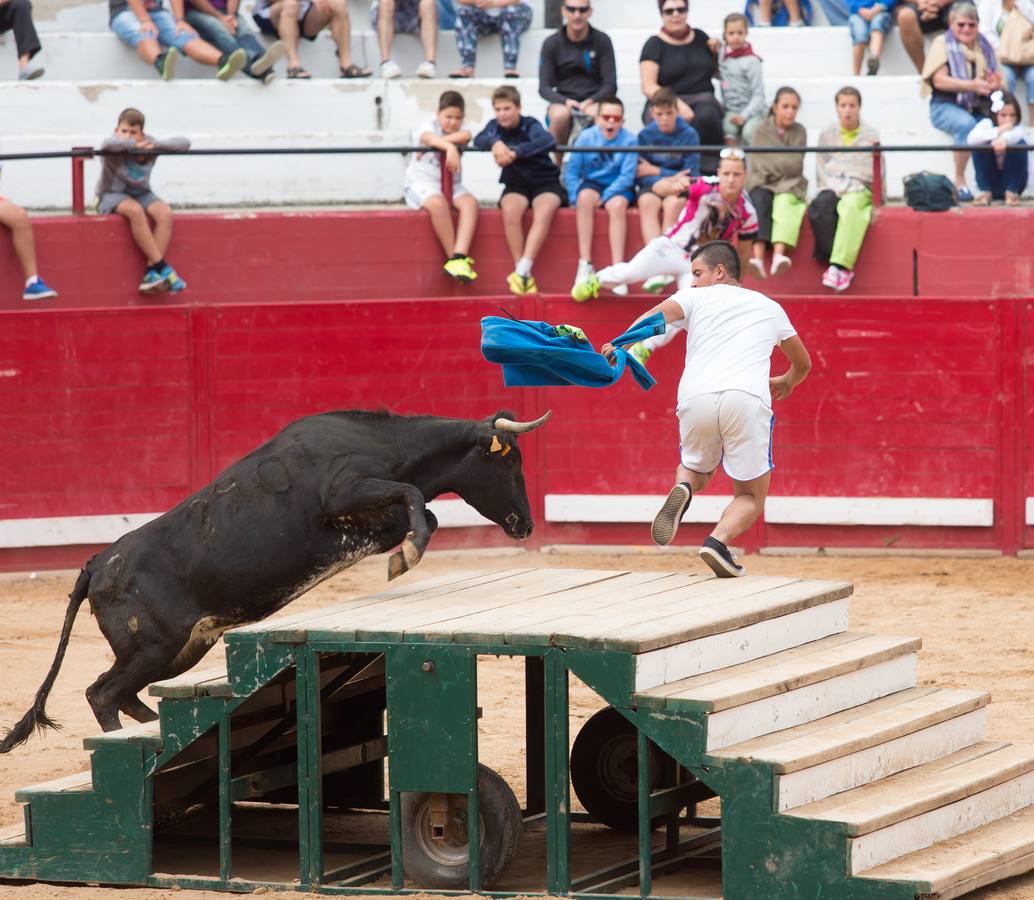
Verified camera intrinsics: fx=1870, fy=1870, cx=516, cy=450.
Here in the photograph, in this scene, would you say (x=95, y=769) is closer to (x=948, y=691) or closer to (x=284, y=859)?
(x=284, y=859)

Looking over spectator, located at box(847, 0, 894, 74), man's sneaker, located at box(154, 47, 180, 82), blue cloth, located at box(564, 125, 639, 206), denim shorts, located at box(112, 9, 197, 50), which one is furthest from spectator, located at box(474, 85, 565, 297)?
spectator, located at box(847, 0, 894, 74)

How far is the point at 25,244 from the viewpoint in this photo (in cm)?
1188

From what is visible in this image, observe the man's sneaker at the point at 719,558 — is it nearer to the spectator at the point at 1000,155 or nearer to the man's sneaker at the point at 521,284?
the man's sneaker at the point at 521,284

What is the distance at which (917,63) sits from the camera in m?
14.2

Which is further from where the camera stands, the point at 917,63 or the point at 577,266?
the point at 917,63

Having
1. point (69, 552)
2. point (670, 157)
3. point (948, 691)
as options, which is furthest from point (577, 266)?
point (948, 691)

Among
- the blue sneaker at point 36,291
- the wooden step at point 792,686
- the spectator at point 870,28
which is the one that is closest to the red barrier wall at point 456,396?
the blue sneaker at point 36,291

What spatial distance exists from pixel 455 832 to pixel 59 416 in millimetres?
6736

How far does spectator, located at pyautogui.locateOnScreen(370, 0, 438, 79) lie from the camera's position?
1393 cm

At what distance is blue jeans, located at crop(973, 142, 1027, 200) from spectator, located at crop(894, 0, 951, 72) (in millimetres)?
1462

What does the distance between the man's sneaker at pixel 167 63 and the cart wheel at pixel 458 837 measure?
9.04 metres

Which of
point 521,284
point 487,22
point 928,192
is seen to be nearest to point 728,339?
point 521,284

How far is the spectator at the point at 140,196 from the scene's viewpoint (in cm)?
1188

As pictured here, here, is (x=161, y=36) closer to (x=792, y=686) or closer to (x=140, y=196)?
(x=140, y=196)
